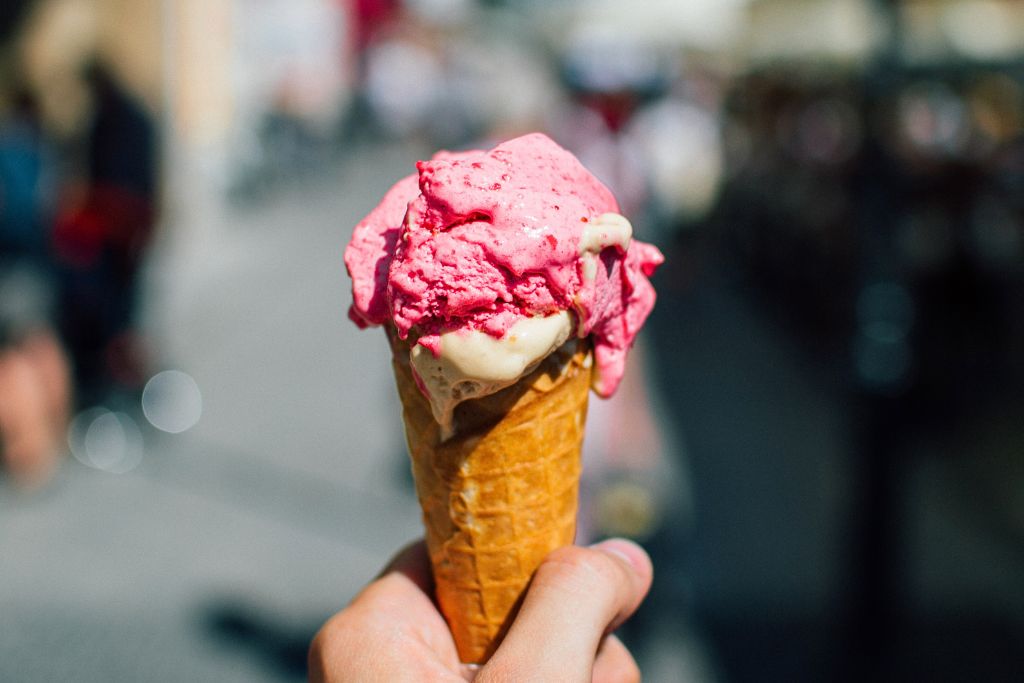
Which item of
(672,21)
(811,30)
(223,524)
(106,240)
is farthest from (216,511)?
(672,21)

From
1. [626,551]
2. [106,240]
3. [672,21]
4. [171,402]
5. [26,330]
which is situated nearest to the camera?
[626,551]

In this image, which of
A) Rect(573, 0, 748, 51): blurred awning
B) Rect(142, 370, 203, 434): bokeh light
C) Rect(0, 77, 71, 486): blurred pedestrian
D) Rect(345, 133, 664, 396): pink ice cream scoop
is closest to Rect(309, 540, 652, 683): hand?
Rect(345, 133, 664, 396): pink ice cream scoop

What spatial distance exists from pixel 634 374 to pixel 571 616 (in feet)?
9.91

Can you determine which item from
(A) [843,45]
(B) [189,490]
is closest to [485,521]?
(B) [189,490]

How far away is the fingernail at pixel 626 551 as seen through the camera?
1416mm

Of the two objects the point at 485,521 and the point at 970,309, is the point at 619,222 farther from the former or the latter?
the point at 970,309

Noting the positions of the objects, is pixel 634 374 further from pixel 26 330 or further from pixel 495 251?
pixel 26 330

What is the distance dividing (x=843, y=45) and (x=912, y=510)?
4806 mm

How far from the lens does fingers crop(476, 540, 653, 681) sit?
1.13 metres

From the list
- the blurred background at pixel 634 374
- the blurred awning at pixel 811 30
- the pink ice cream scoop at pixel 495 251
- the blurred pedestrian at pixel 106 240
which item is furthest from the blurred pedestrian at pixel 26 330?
the blurred awning at pixel 811 30

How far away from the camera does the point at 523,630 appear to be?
1.18 meters

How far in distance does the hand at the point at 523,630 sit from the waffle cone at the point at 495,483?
0.20 feet

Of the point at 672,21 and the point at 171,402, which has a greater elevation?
the point at 672,21

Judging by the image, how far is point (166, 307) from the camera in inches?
278
